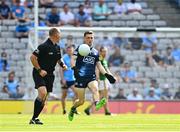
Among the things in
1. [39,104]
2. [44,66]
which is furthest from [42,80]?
[39,104]

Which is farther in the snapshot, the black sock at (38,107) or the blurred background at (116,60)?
the blurred background at (116,60)

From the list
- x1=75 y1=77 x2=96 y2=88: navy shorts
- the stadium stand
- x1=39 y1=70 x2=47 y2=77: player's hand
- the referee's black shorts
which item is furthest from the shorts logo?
the stadium stand

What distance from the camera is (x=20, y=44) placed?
34.2m

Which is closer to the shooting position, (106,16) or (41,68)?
(41,68)

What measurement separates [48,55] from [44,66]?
0.96 feet

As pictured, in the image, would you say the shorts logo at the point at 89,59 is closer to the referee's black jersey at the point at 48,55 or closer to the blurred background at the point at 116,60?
the referee's black jersey at the point at 48,55

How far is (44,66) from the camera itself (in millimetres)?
21203

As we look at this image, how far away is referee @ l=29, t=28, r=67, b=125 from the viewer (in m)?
20.8

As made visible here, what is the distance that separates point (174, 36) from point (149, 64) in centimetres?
167

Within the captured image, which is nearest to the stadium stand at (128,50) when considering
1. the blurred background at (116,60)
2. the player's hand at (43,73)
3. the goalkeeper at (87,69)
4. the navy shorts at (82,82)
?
the blurred background at (116,60)

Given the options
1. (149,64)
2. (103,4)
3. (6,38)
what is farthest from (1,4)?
(149,64)

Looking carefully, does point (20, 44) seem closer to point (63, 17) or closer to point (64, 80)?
point (63, 17)

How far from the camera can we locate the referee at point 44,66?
20.8 meters

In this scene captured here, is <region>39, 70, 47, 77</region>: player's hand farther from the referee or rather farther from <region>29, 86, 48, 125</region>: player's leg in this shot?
<region>29, 86, 48, 125</region>: player's leg
